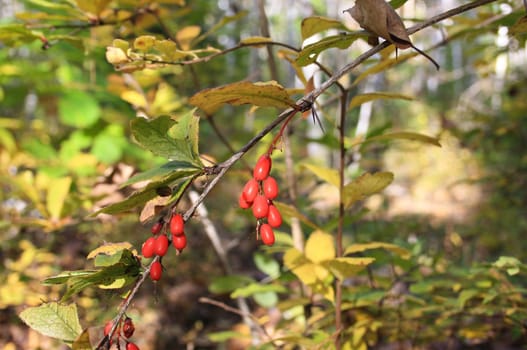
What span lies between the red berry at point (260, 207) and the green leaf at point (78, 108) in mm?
1323

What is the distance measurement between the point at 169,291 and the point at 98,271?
9.35 feet

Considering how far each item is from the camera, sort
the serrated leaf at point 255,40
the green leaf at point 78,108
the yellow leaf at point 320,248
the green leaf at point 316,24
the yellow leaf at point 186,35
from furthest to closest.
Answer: the green leaf at point 78,108 → the yellow leaf at point 186,35 → the yellow leaf at point 320,248 → the serrated leaf at point 255,40 → the green leaf at point 316,24

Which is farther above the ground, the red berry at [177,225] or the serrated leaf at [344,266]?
the red berry at [177,225]

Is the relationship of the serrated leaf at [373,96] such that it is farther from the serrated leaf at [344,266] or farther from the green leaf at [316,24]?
the serrated leaf at [344,266]

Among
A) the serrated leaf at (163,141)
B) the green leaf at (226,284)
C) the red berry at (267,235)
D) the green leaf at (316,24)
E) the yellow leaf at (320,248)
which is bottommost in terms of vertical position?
the green leaf at (226,284)

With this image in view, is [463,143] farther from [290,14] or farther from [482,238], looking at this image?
[290,14]

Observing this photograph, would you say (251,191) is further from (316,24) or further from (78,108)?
(78,108)

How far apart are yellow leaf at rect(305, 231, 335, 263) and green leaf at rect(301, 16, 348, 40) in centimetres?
49

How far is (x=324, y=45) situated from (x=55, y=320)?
54 cm

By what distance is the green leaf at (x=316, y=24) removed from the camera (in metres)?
0.75

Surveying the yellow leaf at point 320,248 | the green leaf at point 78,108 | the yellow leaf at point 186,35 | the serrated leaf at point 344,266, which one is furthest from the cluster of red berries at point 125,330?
the green leaf at point 78,108

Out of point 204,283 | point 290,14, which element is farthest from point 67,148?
point 290,14

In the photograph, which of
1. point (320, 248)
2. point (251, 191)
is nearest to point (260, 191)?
point (251, 191)

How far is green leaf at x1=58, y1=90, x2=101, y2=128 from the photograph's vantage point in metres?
1.73
